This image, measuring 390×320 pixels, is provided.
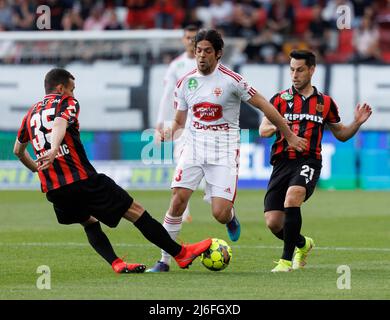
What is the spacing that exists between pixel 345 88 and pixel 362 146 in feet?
4.62

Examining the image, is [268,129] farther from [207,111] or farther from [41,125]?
[41,125]

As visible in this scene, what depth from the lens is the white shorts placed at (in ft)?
35.4

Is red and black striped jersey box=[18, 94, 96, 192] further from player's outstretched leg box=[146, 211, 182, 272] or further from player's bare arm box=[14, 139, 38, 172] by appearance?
player's outstretched leg box=[146, 211, 182, 272]

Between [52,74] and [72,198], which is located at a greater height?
[52,74]

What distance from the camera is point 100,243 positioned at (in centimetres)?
1060

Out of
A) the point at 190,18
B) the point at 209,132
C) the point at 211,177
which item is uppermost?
the point at 190,18

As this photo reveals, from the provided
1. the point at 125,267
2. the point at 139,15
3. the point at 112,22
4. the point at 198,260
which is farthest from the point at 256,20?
the point at 125,267

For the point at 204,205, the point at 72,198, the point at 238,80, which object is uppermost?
the point at 238,80

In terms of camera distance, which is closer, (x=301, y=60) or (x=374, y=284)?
(x=374, y=284)

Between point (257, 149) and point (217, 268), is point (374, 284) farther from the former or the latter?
point (257, 149)

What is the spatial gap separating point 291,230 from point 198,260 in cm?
166

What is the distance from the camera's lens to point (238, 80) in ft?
35.3
